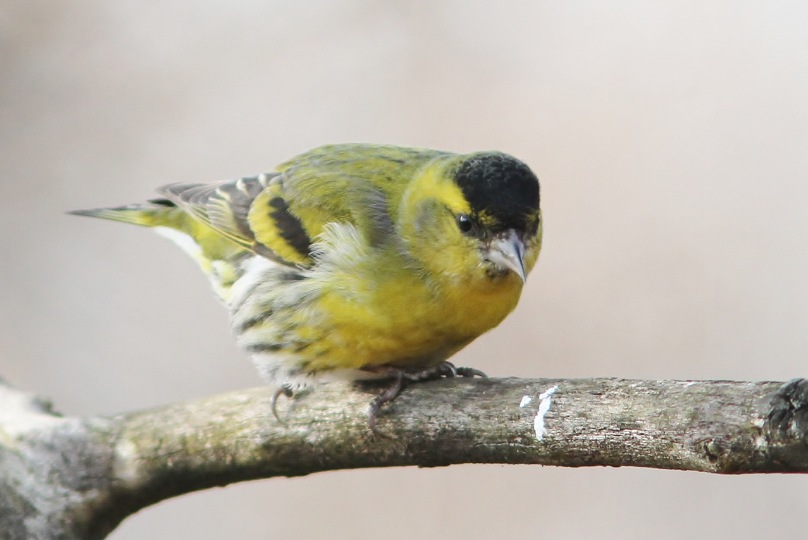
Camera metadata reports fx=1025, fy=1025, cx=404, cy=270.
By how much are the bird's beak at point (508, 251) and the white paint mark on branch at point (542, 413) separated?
1.52 feet

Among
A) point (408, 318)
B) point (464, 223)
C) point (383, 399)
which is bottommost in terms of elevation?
point (383, 399)

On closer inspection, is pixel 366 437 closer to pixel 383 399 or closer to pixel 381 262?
pixel 383 399

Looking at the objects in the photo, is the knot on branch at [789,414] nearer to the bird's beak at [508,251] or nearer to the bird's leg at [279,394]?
the bird's beak at [508,251]

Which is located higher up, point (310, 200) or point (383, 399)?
point (310, 200)

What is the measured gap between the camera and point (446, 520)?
4.79 m

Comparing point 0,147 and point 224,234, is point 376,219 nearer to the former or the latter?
point 224,234

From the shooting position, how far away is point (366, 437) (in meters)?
2.89

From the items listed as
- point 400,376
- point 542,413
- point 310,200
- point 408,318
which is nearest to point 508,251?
point 408,318

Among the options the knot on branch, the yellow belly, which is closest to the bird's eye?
the yellow belly

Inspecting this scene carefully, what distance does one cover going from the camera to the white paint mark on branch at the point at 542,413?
8.00ft

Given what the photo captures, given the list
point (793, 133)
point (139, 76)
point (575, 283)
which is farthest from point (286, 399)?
point (139, 76)

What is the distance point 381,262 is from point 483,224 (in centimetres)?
38

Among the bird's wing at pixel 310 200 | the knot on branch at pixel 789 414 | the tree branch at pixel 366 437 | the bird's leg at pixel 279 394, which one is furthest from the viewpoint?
the bird's wing at pixel 310 200

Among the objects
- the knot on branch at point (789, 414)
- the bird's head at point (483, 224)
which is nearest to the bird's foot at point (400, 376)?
the bird's head at point (483, 224)
